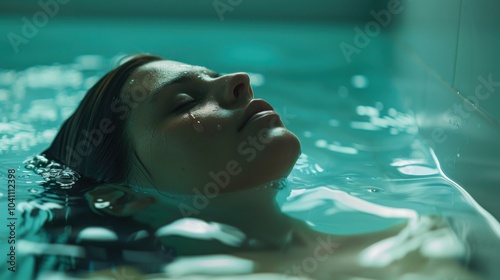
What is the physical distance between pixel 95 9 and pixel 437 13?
2.15 meters

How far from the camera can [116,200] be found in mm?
1638

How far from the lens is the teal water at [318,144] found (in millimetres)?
1541

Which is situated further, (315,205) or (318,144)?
(318,144)

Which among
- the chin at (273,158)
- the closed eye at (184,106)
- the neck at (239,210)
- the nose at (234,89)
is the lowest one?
the neck at (239,210)

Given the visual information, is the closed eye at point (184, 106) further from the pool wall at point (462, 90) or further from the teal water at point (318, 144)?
the pool wall at point (462, 90)

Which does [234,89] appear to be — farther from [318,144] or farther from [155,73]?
[318,144]

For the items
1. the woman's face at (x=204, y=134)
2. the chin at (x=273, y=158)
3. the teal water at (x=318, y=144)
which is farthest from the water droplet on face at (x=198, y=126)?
the teal water at (x=318, y=144)

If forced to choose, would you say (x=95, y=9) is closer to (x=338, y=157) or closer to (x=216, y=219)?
(x=338, y=157)

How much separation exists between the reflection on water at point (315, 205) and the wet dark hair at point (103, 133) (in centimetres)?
8

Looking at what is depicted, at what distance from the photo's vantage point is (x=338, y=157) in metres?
2.06

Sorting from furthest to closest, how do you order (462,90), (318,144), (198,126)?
(318,144) → (462,90) → (198,126)

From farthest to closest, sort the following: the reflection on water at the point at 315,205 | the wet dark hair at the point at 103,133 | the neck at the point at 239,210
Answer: the wet dark hair at the point at 103,133 < the neck at the point at 239,210 < the reflection on water at the point at 315,205

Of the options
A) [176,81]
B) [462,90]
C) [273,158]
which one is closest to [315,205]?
[273,158]

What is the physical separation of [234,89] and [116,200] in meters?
0.36
